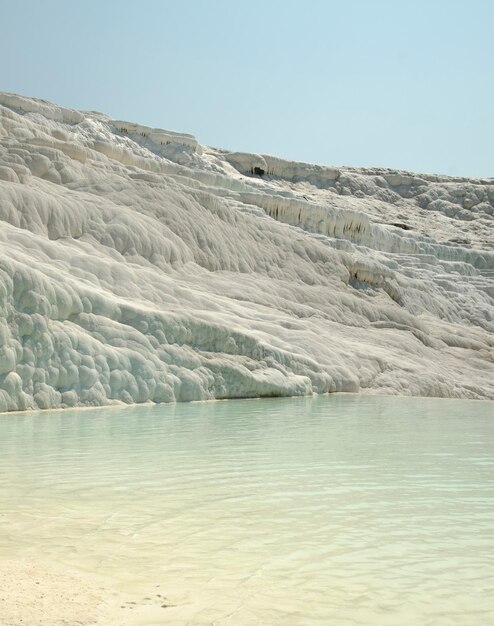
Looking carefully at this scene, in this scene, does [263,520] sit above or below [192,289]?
above

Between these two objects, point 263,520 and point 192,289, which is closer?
point 263,520

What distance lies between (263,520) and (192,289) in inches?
659

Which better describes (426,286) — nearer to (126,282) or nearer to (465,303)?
(465,303)

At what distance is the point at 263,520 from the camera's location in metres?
5.82

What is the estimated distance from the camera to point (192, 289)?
73.4 ft

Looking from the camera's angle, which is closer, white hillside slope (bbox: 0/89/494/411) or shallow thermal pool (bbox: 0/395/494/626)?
shallow thermal pool (bbox: 0/395/494/626)

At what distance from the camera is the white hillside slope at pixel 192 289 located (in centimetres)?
1527

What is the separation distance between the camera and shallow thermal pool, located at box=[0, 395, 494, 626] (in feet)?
13.7

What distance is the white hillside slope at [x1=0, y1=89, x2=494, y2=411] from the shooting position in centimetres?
1527

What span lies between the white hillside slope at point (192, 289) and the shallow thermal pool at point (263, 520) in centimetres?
440

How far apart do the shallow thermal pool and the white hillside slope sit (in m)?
4.40

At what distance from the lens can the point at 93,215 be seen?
2370 centimetres

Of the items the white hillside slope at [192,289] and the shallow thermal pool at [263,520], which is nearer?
the shallow thermal pool at [263,520]

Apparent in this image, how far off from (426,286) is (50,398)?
2438 centimetres
